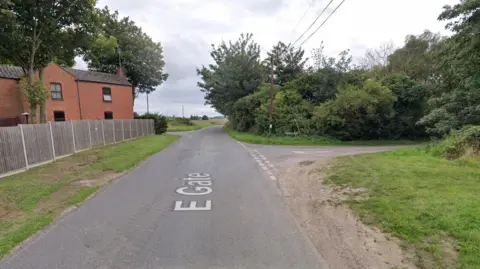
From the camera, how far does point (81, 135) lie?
1464cm

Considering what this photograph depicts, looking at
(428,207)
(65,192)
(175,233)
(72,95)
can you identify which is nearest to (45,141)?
(65,192)

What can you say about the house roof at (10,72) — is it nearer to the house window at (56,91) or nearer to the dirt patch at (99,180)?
the house window at (56,91)

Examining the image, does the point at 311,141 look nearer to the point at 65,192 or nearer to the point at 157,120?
the point at 65,192

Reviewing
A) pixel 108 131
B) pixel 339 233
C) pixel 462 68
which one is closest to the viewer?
pixel 339 233

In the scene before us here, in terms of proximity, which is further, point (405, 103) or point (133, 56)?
point (133, 56)

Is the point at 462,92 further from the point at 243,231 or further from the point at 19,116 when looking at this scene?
the point at 19,116

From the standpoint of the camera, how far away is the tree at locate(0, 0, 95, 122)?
42.0 feet

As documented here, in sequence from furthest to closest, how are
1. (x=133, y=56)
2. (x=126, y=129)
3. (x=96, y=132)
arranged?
(x=133, y=56) → (x=126, y=129) → (x=96, y=132)

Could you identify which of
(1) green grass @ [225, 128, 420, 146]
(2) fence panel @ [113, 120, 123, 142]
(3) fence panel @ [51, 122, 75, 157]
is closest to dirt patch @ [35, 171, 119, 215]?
(3) fence panel @ [51, 122, 75, 157]

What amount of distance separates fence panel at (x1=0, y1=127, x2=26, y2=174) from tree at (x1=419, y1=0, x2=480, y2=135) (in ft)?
56.6

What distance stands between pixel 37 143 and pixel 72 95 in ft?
61.0

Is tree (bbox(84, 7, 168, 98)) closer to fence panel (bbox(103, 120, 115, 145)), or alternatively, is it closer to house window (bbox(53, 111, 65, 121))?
house window (bbox(53, 111, 65, 121))

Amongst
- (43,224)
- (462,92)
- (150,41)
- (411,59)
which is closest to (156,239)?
(43,224)

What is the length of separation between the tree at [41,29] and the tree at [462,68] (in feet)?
58.7
